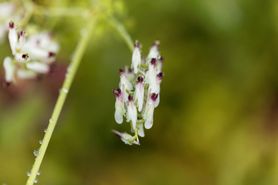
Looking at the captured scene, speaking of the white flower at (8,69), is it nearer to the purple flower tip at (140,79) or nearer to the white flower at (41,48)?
the white flower at (41,48)

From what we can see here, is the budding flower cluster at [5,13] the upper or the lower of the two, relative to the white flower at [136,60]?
upper

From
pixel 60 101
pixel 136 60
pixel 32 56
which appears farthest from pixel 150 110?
pixel 32 56

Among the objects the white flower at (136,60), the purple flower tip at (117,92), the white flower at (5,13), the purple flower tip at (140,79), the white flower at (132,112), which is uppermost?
the white flower at (5,13)

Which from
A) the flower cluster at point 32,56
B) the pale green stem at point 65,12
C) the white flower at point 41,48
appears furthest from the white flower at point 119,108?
the pale green stem at point 65,12

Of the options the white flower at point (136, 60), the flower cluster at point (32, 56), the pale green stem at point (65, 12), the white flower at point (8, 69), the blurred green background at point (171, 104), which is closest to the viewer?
the white flower at point (136, 60)

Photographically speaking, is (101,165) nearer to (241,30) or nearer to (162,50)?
(162,50)

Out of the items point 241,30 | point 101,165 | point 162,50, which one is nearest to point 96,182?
point 101,165

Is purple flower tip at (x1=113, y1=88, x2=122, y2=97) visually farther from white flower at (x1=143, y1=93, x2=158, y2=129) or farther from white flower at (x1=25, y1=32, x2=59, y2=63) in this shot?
white flower at (x1=25, y1=32, x2=59, y2=63)

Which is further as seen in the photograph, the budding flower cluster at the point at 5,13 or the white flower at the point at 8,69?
the budding flower cluster at the point at 5,13

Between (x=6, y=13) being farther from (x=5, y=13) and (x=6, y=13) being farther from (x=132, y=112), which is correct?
(x=132, y=112)
